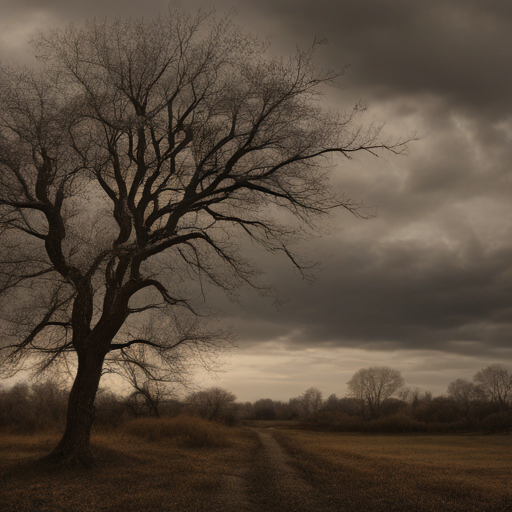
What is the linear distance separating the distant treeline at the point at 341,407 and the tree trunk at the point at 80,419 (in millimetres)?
1442

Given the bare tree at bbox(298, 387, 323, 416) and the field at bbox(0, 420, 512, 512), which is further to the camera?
the bare tree at bbox(298, 387, 323, 416)

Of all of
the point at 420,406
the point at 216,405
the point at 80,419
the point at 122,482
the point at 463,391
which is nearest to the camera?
the point at 122,482

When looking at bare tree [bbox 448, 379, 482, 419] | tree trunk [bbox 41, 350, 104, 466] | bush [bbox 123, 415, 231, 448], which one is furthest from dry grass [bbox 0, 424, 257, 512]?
bare tree [bbox 448, 379, 482, 419]

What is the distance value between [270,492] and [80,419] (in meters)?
5.68

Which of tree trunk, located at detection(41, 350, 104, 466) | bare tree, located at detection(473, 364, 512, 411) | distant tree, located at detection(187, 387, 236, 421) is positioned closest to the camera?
tree trunk, located at detection(41, 350, 104, 466)

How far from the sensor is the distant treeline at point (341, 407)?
25.2 m

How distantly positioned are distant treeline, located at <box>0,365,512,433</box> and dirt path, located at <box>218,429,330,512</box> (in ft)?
14.5

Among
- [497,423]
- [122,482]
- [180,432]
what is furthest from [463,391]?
[122,482]

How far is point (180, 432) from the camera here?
758 inches

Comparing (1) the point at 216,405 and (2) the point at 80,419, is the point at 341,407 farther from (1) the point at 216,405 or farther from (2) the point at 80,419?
(2) the point at 80,419

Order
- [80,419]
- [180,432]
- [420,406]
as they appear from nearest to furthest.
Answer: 1. [80,419]
2. [180,432]
3. [420,406]

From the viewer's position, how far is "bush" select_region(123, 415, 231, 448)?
1814 cm

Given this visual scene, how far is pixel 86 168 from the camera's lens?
11133mm

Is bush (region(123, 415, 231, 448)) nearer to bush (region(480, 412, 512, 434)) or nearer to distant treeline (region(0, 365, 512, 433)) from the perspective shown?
distant treeline (region(0, 365, 512, 433))
